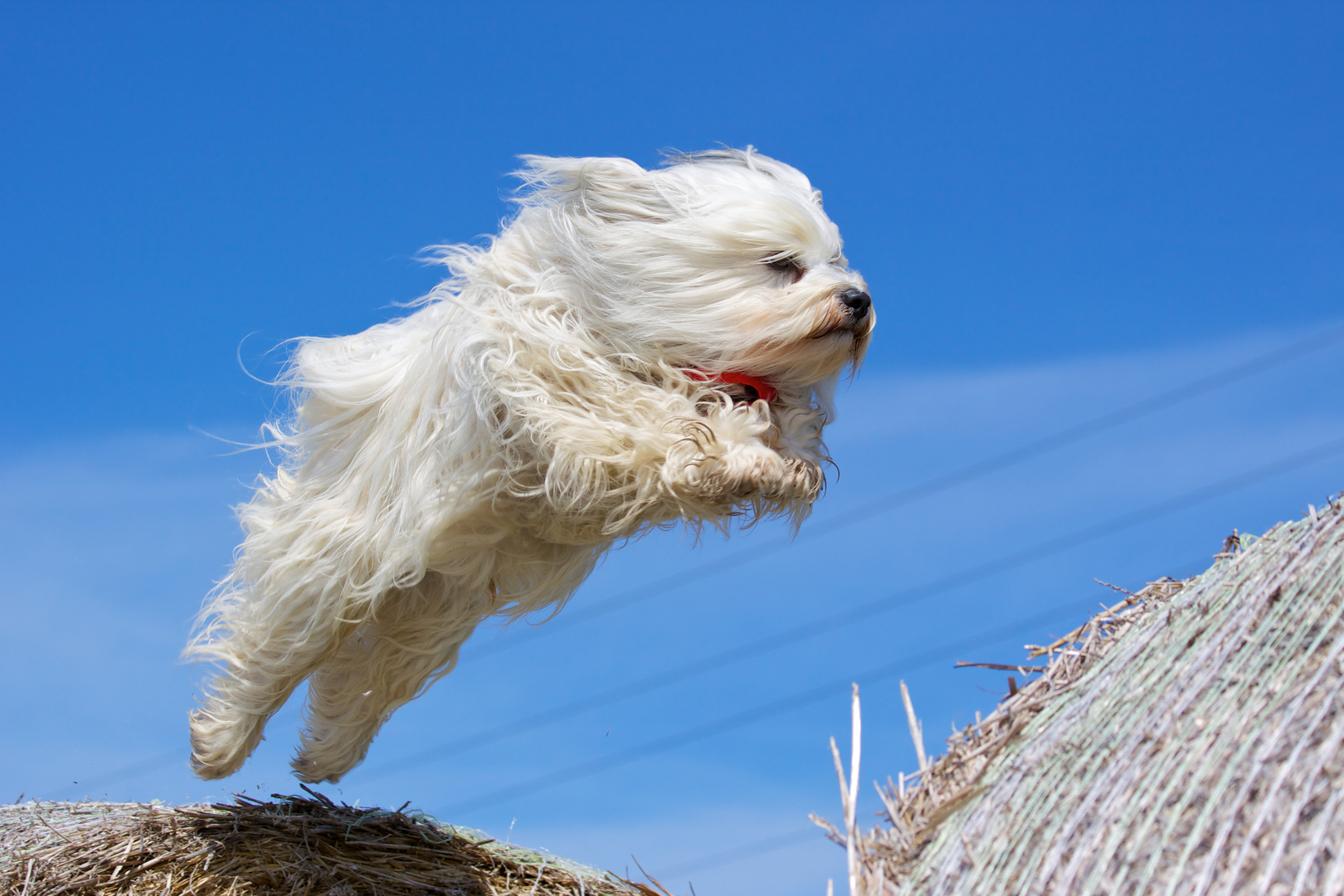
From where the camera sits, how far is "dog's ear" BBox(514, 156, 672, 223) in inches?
181

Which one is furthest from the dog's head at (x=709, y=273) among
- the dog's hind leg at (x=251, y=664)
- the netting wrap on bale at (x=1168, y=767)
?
the dog's hind leg at (x=251, y=664)

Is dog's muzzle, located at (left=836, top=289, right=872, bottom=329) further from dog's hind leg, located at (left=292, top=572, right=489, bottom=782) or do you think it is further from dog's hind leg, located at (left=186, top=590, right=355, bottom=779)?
dog's hind leg, located at (left=186, top=590, right=355, bottom=779)

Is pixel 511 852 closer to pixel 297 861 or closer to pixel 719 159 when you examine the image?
pixel 297 861

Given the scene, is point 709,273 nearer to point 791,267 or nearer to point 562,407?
point 791,267

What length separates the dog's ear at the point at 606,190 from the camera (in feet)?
15.1

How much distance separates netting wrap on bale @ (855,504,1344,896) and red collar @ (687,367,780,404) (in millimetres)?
1347

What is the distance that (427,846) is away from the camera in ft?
19.0

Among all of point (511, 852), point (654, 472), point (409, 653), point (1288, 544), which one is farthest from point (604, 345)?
point (511, 852)

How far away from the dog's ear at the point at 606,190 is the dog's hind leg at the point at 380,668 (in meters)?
1.61

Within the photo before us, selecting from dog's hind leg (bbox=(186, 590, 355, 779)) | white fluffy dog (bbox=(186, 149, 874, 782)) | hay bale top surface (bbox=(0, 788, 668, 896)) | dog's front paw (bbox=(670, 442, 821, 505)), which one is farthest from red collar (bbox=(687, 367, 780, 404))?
hay bale top surface (bbox=(0, 788, 668, 896))

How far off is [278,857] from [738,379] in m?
3.10

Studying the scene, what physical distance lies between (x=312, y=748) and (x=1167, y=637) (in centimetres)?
383

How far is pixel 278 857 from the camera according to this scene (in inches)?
218

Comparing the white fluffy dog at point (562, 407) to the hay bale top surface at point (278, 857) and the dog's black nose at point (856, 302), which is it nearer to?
the dog's black nose at point (856, 302)
